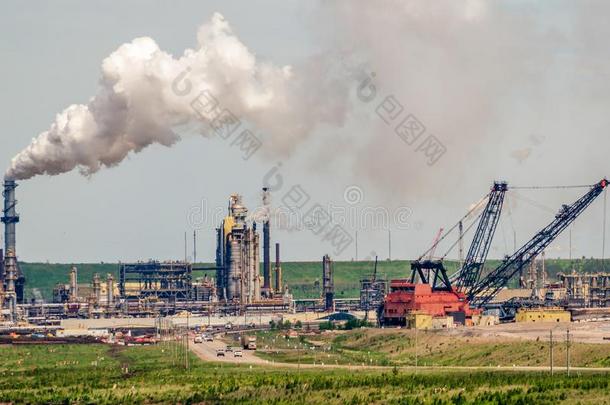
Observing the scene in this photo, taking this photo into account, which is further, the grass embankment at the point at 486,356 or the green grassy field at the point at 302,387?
the grass embankment at the point at 486,356

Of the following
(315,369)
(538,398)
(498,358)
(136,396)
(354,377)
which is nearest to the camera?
(538,398)

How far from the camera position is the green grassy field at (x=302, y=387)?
12556 cm

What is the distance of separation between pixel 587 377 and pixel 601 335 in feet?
198

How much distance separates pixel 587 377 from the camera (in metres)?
137

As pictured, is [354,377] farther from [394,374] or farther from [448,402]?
[448,402]

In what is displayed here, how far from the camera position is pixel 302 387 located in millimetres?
137500

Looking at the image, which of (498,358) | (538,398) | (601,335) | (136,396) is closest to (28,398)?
(136,396)

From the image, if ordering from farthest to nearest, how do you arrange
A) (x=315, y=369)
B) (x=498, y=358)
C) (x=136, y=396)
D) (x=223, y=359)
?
(x=223, y=359) < (x=498, y=358) < (x=315, y=369) < (x=136, y=396)

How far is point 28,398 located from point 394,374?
122ft

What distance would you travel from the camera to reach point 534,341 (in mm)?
188375

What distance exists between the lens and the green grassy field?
126 m

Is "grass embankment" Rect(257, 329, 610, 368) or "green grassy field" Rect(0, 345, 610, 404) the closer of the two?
"green grassy field" Rect(0, 345, 610, 404)

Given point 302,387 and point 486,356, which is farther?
point 486,356

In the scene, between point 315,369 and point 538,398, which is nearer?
point 538,398
